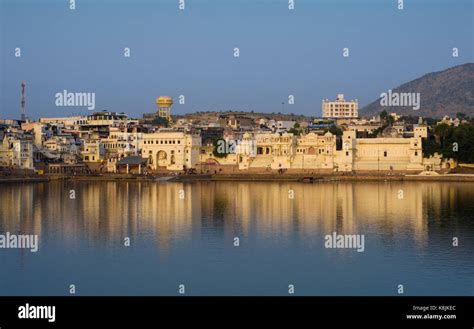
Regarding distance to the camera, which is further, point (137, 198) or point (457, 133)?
point (457, 133)

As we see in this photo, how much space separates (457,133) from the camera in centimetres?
3441

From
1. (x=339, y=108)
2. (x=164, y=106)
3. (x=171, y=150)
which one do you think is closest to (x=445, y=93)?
(x=339, y=108)

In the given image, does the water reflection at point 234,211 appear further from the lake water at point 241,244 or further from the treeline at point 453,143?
the treeline at point 453,143

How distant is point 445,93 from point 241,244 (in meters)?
102

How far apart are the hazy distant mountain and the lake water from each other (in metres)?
74.3

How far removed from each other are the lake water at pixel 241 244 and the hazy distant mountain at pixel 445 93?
7428cm

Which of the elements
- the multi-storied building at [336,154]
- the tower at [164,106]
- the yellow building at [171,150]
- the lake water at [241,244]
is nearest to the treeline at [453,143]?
the multi-storied building at [336,154]

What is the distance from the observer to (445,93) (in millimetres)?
113062

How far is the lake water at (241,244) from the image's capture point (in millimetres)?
11703

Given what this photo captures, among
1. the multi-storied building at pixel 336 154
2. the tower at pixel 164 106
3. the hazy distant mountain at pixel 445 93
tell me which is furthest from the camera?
the hazy distant mountain at pixel 445 93
